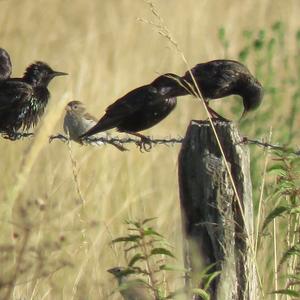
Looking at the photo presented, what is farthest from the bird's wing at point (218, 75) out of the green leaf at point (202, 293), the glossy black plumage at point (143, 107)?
the green leaf at point (202, 293)

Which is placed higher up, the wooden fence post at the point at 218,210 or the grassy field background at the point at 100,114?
the grassy field background at the point at 100,114

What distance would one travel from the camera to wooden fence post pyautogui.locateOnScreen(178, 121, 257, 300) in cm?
489

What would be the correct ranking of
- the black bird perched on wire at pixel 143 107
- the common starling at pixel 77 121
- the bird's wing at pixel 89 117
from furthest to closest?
the bird's wing at pixel 89 117 → the common starling at pixel 77 121 → the black bird perched on wire at pixel 143 107

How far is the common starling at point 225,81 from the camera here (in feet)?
22.5

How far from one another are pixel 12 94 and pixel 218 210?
4.97m

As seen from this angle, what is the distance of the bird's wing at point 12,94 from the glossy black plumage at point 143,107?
182 cm

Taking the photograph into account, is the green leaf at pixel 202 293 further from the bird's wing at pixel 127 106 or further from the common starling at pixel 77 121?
the common starling at pixel 77 121

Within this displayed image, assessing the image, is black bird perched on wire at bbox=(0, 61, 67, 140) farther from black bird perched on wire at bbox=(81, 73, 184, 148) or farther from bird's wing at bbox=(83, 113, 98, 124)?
black bird perched on wire at bbox=(81, 73, 184, 148)

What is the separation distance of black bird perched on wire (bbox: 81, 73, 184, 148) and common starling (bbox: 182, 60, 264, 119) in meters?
0.16

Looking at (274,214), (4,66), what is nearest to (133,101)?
(274,214)

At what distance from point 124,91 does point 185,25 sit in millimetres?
2223

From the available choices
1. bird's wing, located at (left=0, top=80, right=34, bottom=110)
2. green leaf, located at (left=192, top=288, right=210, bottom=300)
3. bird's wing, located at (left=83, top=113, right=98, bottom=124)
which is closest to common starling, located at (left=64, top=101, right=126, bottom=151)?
bird's wing, located at (left=83, top=113, right=98, bottom=124)

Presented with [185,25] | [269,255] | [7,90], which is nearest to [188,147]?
[269,255]

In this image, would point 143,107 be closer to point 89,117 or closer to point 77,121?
point 77,121
